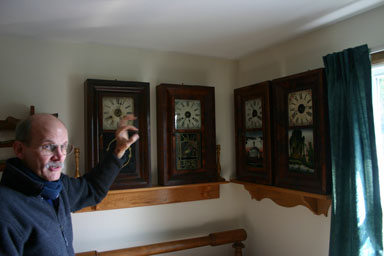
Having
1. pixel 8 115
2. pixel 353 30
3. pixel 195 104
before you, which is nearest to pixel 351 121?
pixel 353 30

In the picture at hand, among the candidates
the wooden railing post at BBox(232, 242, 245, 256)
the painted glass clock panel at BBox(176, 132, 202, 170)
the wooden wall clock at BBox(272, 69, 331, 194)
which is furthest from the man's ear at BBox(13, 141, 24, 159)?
the wooden railing post at BBox(232, 242, 245, 256)

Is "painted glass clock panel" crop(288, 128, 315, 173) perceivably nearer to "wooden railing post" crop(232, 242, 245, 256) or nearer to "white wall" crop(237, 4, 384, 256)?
"white wall" crop(237, 4, 384, 256)

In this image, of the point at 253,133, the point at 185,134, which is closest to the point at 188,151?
the point at 185,134

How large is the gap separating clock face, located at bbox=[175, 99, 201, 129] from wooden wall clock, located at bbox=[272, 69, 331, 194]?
549 mm

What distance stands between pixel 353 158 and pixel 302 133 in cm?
33

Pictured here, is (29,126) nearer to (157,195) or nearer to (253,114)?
(157,195)

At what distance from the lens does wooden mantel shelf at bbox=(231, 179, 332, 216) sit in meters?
1.84

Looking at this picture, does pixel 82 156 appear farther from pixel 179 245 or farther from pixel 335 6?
pixel 335 6

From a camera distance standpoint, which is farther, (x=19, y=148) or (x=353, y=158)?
(x=353, y=158)

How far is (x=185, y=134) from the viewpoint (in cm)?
225

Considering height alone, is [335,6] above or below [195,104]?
above

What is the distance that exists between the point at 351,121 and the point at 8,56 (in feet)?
6.43

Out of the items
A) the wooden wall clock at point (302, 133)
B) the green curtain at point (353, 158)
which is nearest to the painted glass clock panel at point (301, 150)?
the wooden wall clock at point (302, 133)

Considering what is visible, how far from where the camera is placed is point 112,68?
2.19m
